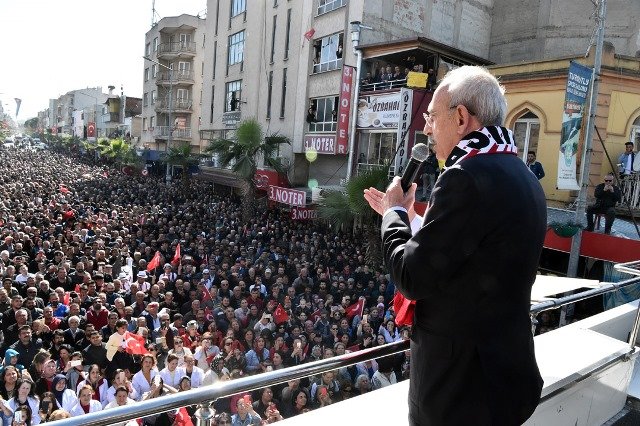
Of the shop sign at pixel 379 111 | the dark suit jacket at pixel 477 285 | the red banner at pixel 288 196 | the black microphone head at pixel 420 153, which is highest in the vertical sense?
the shop sign at pixel 379 111

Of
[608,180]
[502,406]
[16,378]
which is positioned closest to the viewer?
[502,406]

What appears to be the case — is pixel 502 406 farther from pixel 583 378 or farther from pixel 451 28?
pixel 451 28

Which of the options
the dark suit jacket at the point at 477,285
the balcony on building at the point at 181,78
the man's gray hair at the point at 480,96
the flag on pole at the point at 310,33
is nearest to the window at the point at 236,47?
the flag on pole at the point at 310,33

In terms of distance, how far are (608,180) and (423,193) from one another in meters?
4.75

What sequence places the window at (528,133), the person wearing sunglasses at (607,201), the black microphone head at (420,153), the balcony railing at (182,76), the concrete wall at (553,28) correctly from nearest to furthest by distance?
the black microphone head at (420,153), the person wearing sunglasses at (607,201), the window at (528,133), the concrete wall at (553,28), the balcony railing at (182,76)

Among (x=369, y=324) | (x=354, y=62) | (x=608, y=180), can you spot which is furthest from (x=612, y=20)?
(x=369, y=324)

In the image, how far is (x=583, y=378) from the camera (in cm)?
262

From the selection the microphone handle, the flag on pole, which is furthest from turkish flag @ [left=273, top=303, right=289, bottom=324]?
the flag on pole

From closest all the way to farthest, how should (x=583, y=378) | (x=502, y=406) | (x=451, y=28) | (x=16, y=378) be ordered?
(x=502, y=406)
(x=583, y=378)
(x=16, y=378)
(x=451, y=28)

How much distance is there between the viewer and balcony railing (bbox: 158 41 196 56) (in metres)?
44.5

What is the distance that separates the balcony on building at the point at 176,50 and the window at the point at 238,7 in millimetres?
14059

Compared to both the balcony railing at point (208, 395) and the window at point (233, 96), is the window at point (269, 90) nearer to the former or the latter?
the window at point (233, 96)

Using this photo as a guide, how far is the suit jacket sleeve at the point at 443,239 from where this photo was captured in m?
1.27

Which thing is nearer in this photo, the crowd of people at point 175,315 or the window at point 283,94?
the crowd of people at point 175,315
